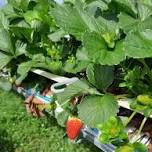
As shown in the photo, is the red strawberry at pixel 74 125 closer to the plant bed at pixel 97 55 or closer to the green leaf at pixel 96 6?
the plant bed at pixel 97 55

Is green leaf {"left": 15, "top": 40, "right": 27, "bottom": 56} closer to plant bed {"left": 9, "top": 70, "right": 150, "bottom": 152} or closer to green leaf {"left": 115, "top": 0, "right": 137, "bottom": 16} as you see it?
plant bed {"left": 9, "top": 70, "right": 150, "bottom": 152}

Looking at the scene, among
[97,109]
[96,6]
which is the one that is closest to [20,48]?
[96,6]

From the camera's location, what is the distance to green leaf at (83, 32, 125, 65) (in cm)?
168

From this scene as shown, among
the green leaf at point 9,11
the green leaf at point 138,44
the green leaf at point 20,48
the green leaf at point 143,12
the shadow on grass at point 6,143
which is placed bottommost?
the shadow on grass at point 6,143

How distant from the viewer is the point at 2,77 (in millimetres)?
2832

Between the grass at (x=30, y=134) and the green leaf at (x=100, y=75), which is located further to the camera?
the grass at (x=30, y=134)

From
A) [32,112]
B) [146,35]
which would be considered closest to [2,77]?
[32,112]

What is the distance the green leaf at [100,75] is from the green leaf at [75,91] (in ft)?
0.10

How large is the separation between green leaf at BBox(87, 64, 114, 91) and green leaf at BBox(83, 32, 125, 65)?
0.14 m

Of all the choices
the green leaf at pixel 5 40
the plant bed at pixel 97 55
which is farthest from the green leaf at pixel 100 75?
the green leaf at pixel 5 40

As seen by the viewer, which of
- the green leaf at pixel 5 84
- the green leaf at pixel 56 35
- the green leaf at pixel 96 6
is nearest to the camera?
the green leaf at pixel 96 6

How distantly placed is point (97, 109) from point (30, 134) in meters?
0.86

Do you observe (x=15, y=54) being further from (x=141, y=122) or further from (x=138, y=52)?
→ (x=138, y=52)

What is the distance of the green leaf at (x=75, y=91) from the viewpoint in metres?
1.91
